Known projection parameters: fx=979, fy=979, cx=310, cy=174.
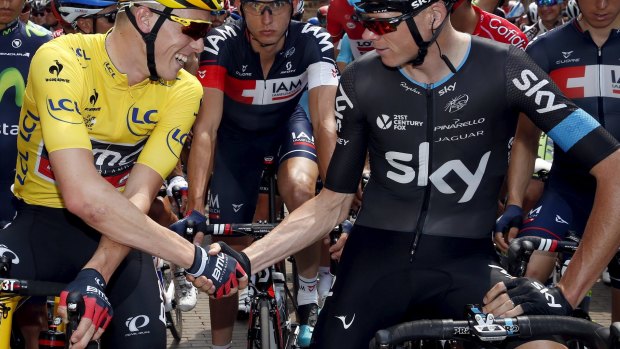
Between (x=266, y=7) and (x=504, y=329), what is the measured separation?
357cm

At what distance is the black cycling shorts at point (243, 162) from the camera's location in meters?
7.19

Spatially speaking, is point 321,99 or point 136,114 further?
point 321,99

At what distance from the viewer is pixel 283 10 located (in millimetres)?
6508

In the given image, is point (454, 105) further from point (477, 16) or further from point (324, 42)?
point (477, 16)

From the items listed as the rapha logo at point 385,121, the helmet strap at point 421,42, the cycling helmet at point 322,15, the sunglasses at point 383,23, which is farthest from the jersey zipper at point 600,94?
the cycling helmet at point 322,15

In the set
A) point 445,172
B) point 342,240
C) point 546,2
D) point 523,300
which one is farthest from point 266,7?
point 546,2

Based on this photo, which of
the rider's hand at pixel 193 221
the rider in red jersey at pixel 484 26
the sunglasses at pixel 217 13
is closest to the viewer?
the sunglasses at pixel 217 13

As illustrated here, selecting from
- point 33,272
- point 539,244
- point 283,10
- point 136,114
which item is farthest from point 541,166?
point 33,272

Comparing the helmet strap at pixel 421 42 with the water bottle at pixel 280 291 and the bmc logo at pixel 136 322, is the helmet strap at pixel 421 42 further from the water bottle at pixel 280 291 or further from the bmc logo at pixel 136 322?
the water bottle at pixel 280 291

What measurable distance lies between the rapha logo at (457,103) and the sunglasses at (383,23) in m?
0.42

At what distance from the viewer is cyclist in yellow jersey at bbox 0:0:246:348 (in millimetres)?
4348

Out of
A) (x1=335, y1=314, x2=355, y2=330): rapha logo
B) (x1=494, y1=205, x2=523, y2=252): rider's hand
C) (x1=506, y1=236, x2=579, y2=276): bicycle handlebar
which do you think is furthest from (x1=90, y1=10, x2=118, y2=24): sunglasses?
(x1=506, y1=236, x2=579, y2=276): bicycle handlebar

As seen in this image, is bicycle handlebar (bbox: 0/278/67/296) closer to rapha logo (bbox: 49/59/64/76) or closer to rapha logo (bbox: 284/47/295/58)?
rapha logo (bbox: 49/59/64/76)

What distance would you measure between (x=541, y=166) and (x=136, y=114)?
3.91m
